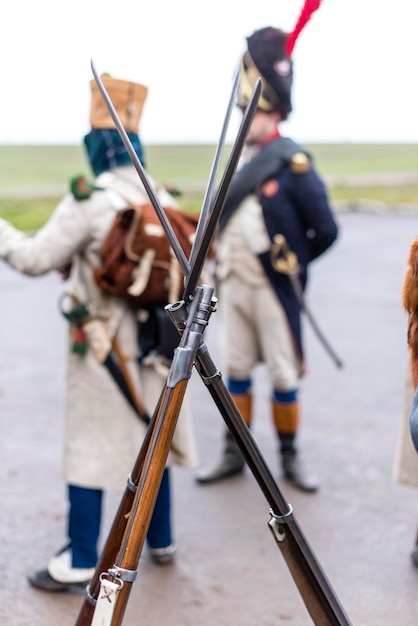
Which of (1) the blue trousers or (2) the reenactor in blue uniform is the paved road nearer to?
(1) the blue trousers

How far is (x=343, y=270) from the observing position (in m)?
11.3

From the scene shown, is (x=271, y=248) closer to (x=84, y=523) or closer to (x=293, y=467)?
(x=293, y=467)

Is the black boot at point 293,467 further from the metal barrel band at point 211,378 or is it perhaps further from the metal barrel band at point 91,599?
the metal barrel band at point 211,378

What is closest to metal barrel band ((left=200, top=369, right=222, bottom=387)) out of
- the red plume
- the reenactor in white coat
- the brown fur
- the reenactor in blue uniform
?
the brown fur

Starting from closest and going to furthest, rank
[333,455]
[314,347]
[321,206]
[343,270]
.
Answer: [321,206] → [333,455] → [314,347] → [343,270]

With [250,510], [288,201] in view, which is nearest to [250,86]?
[288,201]

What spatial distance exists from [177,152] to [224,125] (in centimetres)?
3911

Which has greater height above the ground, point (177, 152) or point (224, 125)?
point (224, 125)

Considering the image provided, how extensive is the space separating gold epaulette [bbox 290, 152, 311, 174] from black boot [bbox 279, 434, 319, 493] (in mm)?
1353

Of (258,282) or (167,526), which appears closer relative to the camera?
(167,526)

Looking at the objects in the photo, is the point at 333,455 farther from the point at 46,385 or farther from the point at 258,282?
the point at 46,385

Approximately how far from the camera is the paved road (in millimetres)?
3479

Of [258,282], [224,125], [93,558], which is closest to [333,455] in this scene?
[258,282]

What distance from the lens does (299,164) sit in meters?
4.46
